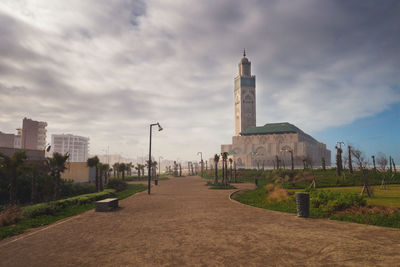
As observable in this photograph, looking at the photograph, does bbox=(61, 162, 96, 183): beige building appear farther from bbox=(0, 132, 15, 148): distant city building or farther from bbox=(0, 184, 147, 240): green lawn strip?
bbox=(0, 132, 15, 148): distant city building

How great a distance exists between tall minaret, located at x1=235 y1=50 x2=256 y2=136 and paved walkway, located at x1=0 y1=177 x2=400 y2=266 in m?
137

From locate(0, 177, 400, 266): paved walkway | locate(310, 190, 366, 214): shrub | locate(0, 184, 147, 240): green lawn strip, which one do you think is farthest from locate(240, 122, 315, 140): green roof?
locate(0, 184, 147, 240): green lawn strip

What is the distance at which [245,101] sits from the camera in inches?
5866

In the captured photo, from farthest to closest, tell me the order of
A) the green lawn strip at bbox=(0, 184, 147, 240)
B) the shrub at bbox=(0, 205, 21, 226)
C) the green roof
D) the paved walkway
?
the green roof, the shrub at bbox=(0, 205, 21, 226), the green lawn strip at bbox=(0, 184, 147, 240), the paved walkway

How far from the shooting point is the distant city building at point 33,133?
174875 mm

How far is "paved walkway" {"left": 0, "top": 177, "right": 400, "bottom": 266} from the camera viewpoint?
22.3 feet

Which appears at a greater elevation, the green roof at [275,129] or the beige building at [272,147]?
the green roof at [275,129]

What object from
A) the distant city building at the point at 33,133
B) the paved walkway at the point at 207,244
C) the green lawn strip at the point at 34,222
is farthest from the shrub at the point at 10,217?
the distant city building at the point at 33,133

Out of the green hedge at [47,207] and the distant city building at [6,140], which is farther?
the distant city building at [6,140]

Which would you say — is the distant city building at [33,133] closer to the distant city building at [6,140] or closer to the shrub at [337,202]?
the distant city building at [6,140]

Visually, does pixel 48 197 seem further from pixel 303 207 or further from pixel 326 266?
pixel 326 266

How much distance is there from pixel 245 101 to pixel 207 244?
14595cm

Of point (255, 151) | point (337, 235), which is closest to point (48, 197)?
point (337, 235)

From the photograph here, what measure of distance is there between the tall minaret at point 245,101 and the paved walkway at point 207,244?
5396 inches
